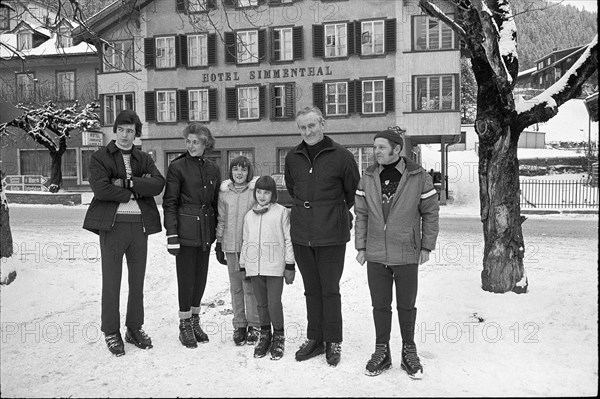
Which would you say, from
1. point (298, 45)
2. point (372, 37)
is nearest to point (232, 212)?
point (372, 37)

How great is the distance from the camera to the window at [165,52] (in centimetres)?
2772

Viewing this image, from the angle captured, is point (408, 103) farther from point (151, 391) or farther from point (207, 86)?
point (151, 391)

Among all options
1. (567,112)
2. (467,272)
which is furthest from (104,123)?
(567,112)

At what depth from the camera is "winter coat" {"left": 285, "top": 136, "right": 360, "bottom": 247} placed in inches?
193

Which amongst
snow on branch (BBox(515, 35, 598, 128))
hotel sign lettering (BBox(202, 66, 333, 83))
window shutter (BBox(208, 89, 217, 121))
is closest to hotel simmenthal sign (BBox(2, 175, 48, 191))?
window shutter (BBox(208, 89, 217, 121))

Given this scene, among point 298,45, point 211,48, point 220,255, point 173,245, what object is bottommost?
point 220,255

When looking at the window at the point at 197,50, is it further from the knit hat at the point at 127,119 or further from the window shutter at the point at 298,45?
the knit hat at the point at 127,119

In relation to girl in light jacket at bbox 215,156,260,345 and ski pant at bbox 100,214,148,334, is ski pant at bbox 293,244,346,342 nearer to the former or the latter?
girl in light jacket at bbox 215,156,260,345

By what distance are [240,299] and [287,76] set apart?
22.0m

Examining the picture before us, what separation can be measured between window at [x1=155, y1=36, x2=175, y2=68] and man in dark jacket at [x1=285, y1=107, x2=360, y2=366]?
2430 centimetres

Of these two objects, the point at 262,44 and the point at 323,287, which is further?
the point at 262,44

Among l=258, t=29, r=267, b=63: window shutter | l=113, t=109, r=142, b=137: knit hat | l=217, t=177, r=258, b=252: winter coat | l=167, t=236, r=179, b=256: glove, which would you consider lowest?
l=167, t=236, r=179, b=256: glove

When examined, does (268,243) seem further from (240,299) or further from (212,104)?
(212,104)

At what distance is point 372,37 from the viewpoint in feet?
83.5
